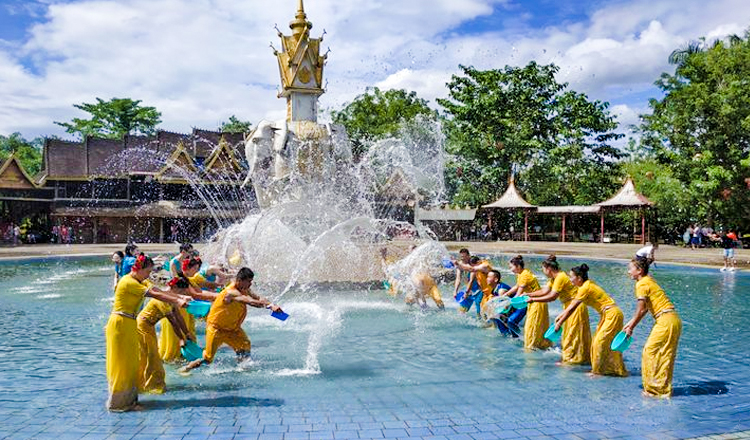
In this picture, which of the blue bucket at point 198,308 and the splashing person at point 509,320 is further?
the splashing person at point 509,320

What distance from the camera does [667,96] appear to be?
37375mm

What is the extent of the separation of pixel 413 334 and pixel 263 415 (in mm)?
4858

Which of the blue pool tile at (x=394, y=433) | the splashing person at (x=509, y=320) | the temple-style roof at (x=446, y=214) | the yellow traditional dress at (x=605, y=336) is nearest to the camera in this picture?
the blue pool tile at (x=394, y=433)

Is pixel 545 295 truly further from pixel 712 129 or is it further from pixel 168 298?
pixel 712 129

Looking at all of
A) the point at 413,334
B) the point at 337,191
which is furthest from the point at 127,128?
the point at 413,334

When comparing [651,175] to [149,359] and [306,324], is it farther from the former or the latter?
[149,359]

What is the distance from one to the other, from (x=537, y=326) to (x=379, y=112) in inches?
1853

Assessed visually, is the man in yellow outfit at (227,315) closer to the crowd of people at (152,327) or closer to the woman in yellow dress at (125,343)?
the crowd of people at (152,327)

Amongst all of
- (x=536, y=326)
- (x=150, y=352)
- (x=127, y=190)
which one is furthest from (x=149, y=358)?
(x=127, y=190)

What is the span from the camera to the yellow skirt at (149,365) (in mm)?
7062

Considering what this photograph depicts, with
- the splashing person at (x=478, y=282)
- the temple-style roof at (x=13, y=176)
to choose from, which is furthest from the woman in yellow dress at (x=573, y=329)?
the temple-style roof at (x=13, y=176)

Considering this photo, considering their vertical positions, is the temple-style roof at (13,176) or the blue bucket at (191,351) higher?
the temple-style roof at (13,176)

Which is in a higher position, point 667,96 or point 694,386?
point 667,96

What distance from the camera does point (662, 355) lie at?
707 centimetres
